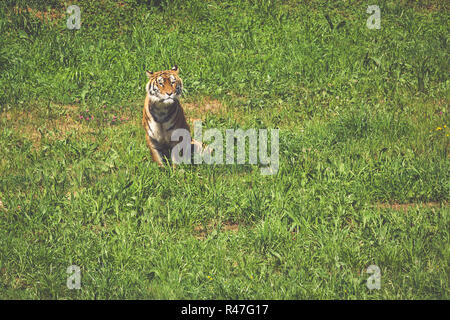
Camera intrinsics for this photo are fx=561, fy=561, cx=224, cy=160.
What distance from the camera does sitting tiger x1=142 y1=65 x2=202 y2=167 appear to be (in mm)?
6457

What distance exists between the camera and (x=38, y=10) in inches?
417

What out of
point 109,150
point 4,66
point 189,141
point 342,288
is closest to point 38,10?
point 4,66

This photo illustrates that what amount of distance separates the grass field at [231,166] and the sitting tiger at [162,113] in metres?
0.29

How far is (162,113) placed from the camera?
656cm

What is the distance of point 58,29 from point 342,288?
24.3 feet

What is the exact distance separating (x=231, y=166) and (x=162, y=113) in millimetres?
1035

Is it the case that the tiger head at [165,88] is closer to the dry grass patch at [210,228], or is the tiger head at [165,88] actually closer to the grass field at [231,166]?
the grass field at [231,166]

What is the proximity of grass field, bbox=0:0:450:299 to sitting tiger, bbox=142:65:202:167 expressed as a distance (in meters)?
0.29

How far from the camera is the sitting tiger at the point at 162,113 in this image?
6.46 meters

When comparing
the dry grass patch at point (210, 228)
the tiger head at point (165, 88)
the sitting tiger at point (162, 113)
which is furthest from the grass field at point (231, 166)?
the tiger head at point (165, 88)

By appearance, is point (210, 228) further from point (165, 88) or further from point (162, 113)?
point (165, 88)

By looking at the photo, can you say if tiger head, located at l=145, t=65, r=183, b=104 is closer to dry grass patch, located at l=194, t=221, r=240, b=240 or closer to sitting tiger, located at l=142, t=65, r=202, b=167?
sitting tiger, located at l=142, t=65, r=202, b=167

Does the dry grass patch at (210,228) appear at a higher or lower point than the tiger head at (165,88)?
lower
